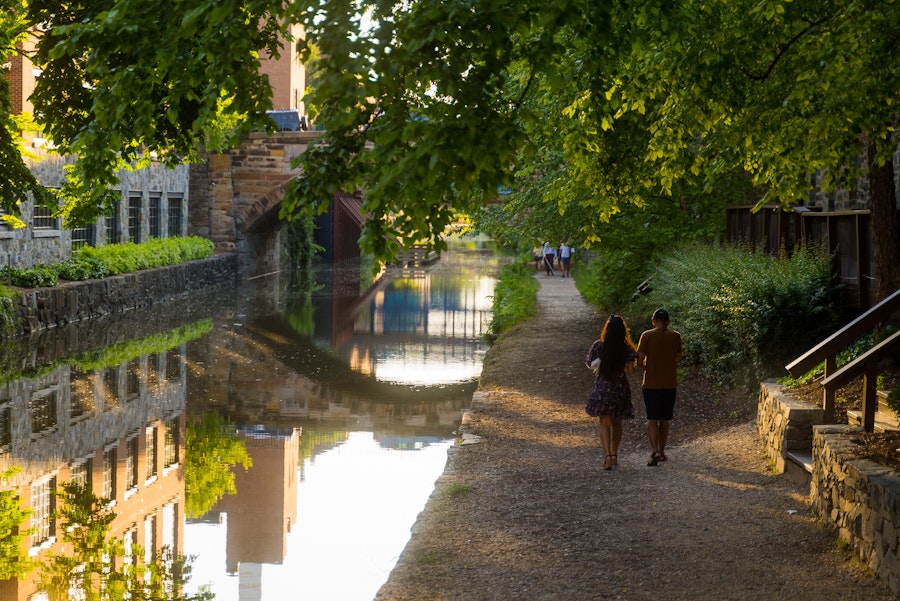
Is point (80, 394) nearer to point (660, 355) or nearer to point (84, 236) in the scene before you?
point (660, 355)

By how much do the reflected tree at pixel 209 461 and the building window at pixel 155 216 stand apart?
25.8 metres

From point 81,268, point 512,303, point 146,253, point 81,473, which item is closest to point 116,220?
point 146,253

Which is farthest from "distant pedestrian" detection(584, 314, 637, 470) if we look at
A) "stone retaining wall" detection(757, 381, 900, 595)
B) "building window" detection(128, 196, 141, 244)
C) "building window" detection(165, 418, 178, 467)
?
"building window" detection(128, 196, 141, 244)

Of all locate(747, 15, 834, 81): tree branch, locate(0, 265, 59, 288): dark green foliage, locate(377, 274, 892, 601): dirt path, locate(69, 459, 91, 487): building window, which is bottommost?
locate(69, 459, 91, 487): building window

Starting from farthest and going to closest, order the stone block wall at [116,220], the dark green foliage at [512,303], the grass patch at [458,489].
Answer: the stone block wall at [116,220] < the dark green foliage at [512,303] < the grass patch at [458,489]

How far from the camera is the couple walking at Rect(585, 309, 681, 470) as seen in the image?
36.2ft

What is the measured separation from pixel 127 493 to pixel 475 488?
3304 millimetres

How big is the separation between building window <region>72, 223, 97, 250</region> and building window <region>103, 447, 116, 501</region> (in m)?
19.4

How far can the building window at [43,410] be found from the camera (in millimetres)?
14320

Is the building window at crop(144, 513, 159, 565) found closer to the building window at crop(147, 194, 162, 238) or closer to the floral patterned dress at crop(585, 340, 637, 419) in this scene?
the floral patterned dress at crop(585, 340, 637, 419)

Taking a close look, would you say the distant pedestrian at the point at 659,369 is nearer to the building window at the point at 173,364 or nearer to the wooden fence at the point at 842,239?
the wooden fence at the point at 842,239

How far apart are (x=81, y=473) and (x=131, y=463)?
591 mm

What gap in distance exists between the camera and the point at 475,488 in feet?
33.2

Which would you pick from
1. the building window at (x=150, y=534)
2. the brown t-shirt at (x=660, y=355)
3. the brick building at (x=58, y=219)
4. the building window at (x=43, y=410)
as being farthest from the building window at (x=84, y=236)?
the brown t-shirt at (x=660, y=355)
